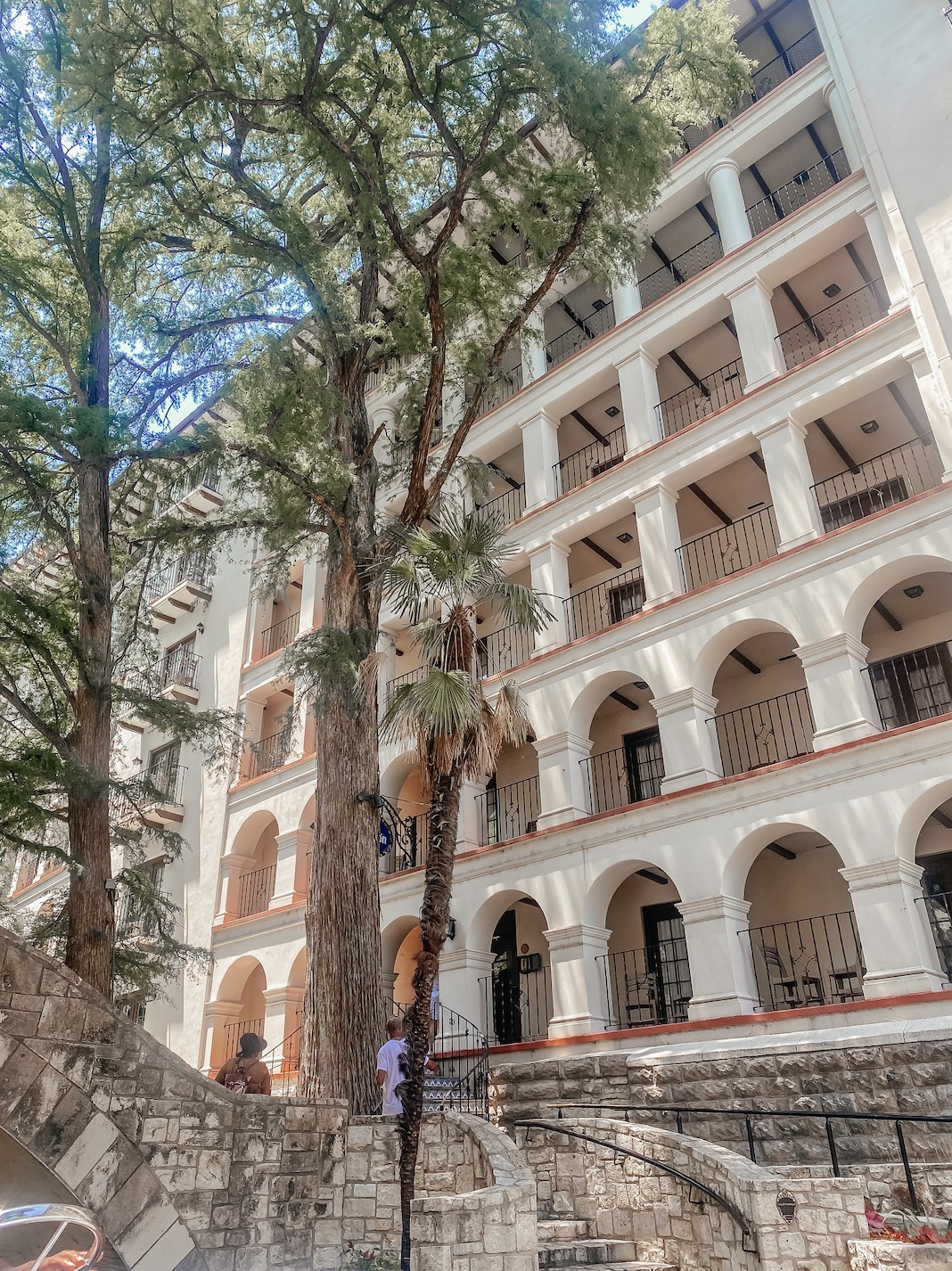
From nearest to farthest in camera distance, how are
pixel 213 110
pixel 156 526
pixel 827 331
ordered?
1. pixel 213 110
2. pixel 156 526
3. pixel 827 331

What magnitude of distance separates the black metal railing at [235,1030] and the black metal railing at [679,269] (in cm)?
1814

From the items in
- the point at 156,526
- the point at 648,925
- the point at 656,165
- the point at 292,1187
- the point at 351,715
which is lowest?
the point at 292,1187

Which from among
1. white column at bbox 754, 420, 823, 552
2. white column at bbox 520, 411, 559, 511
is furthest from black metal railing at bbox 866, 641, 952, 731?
white column at bbox 520, 411, 559, 511

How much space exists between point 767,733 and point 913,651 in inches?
114

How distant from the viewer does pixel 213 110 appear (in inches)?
486

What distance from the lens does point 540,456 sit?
2008cm

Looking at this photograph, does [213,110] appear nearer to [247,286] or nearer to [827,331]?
[247,286]

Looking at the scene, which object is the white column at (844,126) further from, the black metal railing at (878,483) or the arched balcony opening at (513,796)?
the arched balcony opening at (513,796)

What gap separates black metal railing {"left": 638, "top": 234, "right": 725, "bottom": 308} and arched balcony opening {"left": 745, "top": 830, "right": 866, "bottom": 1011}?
11441mm

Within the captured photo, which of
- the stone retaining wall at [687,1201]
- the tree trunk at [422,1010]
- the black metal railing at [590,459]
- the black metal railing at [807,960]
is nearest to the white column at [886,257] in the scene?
the black metal railing at [590,459]

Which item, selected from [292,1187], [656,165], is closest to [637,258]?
[656,165]

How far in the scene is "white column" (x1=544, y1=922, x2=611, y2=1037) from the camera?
14695 mm

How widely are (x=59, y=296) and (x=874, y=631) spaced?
47.3 feet

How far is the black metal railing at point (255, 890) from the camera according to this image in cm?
2266
